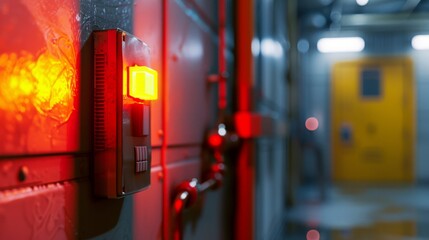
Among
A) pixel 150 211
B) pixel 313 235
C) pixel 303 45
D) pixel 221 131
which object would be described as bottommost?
pixel 313 235

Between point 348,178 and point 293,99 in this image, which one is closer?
point 293,99

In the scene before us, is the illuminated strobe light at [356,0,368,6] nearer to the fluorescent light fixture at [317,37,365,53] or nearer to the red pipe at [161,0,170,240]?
the fluorescent light fixture at [317,37,365,53]

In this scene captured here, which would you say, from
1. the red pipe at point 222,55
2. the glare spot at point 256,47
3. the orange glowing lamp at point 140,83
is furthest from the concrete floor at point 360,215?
the orange glowing lamp at point 140,83

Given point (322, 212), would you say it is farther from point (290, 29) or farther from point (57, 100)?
point (57, 100)

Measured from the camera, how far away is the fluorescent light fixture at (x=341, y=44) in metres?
9.81

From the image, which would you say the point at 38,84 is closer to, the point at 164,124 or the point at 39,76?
the point at 39,76

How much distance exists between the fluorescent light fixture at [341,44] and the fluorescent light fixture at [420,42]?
98 centimetres

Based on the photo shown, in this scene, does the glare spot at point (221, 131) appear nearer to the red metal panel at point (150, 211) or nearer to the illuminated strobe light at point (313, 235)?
the red metal panel at point (150, 211)

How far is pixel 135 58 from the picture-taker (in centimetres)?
130

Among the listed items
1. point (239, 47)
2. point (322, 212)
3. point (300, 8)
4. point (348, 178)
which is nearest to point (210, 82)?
point (239, 47)

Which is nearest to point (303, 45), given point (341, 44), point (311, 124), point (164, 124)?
point (341, 44)

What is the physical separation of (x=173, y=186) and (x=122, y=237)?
524mm

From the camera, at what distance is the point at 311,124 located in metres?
9.73

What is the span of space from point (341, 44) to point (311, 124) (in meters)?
1.73
